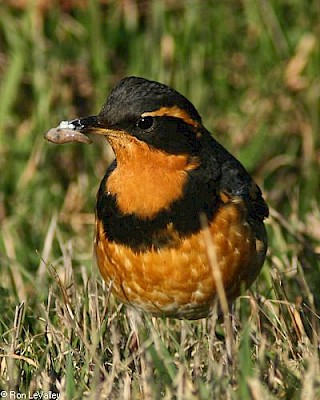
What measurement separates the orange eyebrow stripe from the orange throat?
13 centimetres

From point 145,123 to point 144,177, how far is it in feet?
0.78

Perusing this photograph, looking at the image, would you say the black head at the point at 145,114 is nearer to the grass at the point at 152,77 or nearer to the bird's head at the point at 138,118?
the bird's head at the point at 138,118

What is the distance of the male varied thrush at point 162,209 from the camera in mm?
4777

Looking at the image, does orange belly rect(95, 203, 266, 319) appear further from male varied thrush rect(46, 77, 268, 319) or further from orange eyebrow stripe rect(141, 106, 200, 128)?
orange eyebrow stripe rect(141, 106, 200, 128)

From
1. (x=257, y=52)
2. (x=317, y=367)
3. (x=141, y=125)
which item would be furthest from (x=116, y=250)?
(x=257, y=52)

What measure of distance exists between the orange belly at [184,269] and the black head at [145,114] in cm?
43

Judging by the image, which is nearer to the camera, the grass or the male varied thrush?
the male varied thrush

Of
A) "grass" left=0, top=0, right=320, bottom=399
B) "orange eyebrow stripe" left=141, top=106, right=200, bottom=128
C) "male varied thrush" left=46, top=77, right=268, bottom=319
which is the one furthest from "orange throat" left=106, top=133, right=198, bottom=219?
"grass" left=0, top=0, right=320, bottom=399

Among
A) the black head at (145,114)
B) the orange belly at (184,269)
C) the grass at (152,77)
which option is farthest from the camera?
the grass at (152,77)

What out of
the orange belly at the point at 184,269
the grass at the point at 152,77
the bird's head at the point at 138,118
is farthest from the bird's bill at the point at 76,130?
the grass at the point at 152,77

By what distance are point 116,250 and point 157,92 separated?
0.74 m

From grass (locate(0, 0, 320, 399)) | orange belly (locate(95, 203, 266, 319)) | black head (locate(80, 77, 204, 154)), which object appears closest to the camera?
black head (locate(80, 77, 204, 154))

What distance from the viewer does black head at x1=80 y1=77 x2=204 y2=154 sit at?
4.73 m

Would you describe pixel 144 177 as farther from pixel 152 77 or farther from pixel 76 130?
pixel 152 77
